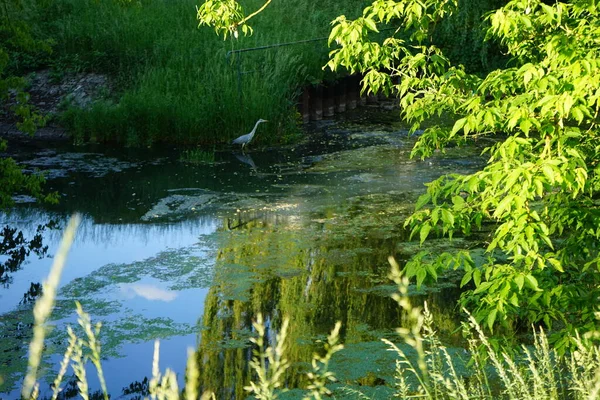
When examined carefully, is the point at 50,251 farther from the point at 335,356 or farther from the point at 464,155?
the point at 464,155

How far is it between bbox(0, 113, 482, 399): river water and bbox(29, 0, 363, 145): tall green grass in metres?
0.76

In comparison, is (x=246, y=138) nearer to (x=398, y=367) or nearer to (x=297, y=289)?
(x=297, y=289)

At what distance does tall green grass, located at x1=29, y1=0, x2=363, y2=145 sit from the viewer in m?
14.1

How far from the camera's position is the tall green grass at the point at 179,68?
14125 mm

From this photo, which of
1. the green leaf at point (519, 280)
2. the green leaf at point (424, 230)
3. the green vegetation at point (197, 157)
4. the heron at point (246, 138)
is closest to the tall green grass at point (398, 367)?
the green leaf at point (519, 280)

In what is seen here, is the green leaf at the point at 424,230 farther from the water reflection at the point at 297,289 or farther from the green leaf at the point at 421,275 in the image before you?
the water reflection at the point at 297,289

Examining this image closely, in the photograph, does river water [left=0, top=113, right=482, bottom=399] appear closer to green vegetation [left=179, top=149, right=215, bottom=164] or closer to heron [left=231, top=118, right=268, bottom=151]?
green vegetation [left=179, top=149, right=215, bottom=164]

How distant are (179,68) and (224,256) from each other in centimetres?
793

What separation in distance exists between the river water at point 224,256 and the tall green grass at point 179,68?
2.49ft

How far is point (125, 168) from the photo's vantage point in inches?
489

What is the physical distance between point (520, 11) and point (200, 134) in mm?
9953

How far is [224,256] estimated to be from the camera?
841 cm

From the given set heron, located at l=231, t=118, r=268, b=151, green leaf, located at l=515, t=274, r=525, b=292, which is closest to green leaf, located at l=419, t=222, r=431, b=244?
green leaf, located at l=515, t=274, r=525, b=292

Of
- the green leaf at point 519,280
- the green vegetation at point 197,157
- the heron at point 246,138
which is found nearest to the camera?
the green leaf at point 519,280
